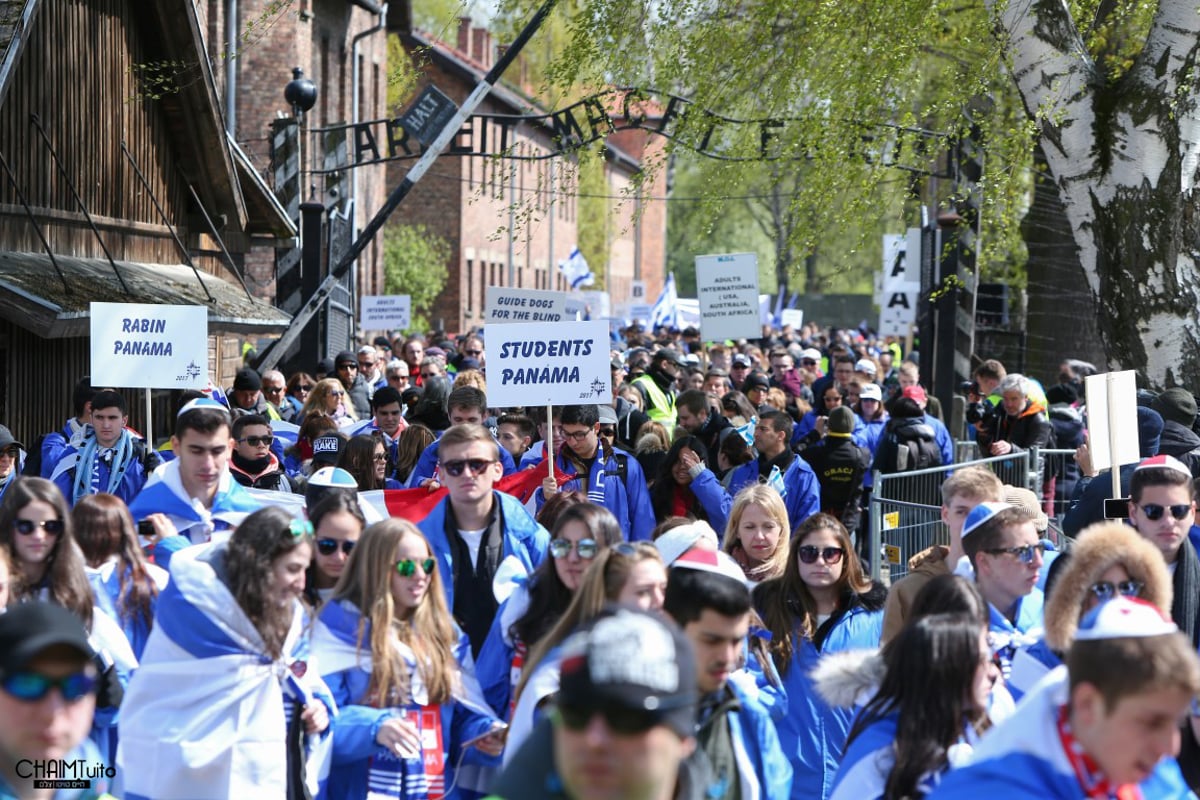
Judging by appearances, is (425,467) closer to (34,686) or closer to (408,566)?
(408,566)

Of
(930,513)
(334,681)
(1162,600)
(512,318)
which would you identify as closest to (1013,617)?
(1162,600)

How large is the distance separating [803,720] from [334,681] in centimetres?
180

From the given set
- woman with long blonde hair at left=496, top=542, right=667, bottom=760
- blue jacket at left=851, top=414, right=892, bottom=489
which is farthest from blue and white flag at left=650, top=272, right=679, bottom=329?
woman with long blonde hair at left=496, top=542, right=667, bottom=760

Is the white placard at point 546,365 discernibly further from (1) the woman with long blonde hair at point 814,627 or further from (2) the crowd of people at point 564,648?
(1) the woman with long blonde hair at point 814,627

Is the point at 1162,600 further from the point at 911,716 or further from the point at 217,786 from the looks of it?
the point at 217,786

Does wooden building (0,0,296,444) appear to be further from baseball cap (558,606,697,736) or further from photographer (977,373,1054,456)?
baseball cap (558,606,697,736)

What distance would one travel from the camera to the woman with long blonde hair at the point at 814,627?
19.8ft

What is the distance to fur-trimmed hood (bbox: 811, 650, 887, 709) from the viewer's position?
4.37 metres

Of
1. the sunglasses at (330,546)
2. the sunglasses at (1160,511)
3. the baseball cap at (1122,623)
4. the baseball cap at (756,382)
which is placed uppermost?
the baseball cap at (756,382)

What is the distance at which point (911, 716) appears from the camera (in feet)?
13.4

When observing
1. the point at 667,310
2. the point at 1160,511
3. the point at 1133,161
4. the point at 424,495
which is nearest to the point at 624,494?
the point at 424,495

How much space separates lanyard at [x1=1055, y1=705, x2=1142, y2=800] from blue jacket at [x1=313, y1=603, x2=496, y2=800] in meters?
2.36

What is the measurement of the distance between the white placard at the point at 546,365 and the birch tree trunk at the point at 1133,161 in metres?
4.02

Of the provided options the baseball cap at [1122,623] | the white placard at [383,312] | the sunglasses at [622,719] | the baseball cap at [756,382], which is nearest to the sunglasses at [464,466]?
the baseball cap at [1122,623]
